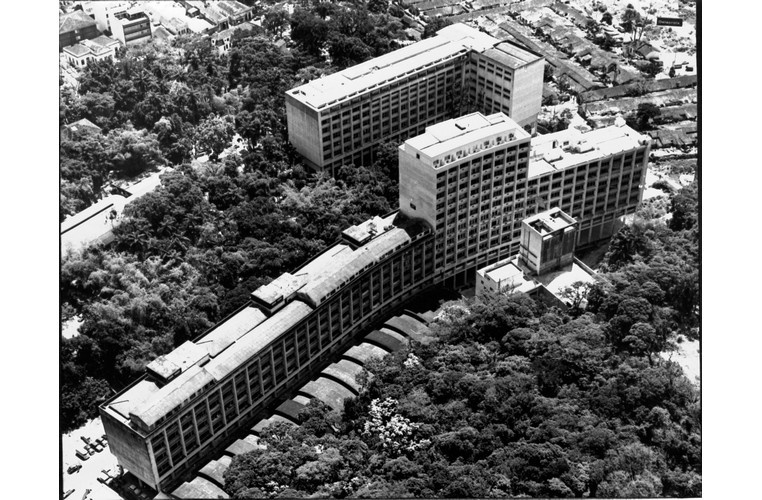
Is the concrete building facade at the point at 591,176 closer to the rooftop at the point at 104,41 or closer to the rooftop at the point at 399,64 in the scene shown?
the rooftop at the point at 399,64

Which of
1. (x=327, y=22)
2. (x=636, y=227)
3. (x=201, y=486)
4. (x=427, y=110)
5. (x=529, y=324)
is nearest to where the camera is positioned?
(x=201, y=486)

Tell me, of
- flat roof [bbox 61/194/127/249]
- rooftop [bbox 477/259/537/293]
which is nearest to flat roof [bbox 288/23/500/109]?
flat roof [bbox 61/194/127/249]

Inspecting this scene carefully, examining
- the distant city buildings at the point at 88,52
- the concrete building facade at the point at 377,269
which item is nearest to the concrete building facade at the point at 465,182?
the concrete building facade at the point at 377,269

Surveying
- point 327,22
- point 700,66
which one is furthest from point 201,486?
point 327,22

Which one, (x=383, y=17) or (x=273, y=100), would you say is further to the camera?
(x=383, y=17)

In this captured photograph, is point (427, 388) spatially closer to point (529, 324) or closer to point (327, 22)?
point (529, 324)

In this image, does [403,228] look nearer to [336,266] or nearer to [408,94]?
[336,266]
